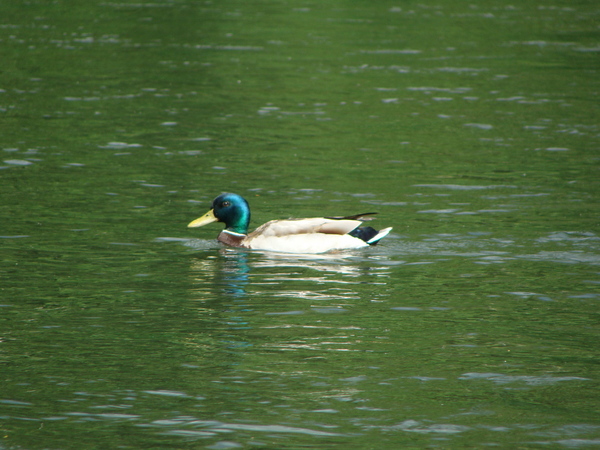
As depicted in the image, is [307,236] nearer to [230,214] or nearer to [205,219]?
[230,214]

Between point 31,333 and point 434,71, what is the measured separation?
23.1 metres

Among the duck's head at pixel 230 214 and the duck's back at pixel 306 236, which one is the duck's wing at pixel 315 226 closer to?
the duck's back at pixel 306 236

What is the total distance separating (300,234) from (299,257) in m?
0.36

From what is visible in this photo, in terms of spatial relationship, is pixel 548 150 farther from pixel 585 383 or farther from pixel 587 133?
pixel 585 383

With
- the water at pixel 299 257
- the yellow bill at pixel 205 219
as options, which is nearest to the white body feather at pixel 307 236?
the water at pixel 299 257

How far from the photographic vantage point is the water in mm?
9594

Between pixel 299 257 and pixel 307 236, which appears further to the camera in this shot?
pixel 299 257

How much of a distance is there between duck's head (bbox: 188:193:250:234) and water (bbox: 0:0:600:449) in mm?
534

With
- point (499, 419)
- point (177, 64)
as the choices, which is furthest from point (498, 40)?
point (499, 419)

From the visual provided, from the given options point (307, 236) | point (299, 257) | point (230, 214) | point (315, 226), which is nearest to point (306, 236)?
point (307, 236)

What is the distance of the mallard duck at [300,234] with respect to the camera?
15.7 m

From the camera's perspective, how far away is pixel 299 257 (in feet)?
52.2

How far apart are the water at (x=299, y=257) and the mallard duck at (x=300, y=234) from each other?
26cm

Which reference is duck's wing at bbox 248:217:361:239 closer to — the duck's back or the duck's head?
the duck's back
